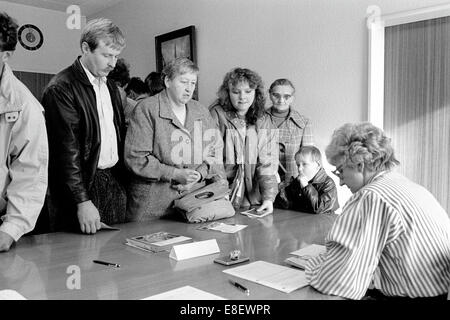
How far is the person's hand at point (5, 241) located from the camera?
Answer: 1706 millimetres

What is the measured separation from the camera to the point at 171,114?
7.95ft

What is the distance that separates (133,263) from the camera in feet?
5.30

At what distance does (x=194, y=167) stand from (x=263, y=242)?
0.71 m

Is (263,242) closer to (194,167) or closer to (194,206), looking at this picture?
(194,206)

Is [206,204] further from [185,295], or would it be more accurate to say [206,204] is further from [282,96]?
[282,96]

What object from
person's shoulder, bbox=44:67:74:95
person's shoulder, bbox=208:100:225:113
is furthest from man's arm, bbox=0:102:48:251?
person's shoulder, bbox=208:100:225:113

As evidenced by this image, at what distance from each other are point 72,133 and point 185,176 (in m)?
0.58

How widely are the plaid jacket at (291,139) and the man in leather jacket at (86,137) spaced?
4.05 feet

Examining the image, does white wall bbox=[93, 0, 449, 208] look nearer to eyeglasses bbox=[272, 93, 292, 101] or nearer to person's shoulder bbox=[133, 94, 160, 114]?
eyeglasses bbox=[272, 93, 292, 101]

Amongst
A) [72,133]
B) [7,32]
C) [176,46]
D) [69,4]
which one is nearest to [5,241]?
[72,133]

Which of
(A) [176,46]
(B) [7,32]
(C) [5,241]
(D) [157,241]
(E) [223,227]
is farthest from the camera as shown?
(A) [176,46]

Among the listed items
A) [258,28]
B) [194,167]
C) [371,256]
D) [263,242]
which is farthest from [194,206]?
[258,28]

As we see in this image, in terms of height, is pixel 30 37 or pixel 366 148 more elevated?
pixel 30 37

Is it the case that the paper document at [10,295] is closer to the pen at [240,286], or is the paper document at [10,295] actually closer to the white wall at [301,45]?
the pen at [240,286]
